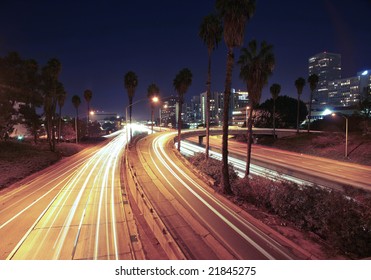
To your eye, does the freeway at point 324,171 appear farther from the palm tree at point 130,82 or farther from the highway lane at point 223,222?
the palm tree at point 130,82

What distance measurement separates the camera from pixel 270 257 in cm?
923

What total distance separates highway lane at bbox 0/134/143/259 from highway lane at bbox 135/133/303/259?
4169mm

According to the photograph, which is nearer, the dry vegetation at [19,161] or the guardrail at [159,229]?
the guardrail at [159,229]

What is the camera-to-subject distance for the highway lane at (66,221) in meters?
11.5

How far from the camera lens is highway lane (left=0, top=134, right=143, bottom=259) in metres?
11.5

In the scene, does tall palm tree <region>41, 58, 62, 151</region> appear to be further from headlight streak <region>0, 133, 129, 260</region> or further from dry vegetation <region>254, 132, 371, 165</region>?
dry vegetation <region>254, 132, 371, 165</region>

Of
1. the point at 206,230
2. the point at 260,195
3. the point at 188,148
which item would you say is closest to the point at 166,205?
the point at 206,230

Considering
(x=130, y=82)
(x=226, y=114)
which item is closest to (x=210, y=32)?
(x=226, y=114)

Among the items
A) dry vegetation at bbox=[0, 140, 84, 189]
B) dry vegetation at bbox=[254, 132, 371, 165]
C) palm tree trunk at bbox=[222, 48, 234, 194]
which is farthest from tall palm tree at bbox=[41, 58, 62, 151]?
dry vegetation at bbox=[254, 132, 371, 165]

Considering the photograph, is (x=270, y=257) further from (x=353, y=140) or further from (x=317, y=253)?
(x=353, y=140)

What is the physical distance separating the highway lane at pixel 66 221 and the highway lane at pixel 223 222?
4.17m

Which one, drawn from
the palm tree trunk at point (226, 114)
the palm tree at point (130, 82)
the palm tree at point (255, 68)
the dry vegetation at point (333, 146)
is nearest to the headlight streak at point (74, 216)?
the palm tree trunk at point (226, 114)

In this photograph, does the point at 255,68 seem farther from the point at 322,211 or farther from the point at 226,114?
the point at 322,211

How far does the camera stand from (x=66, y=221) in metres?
14.8
